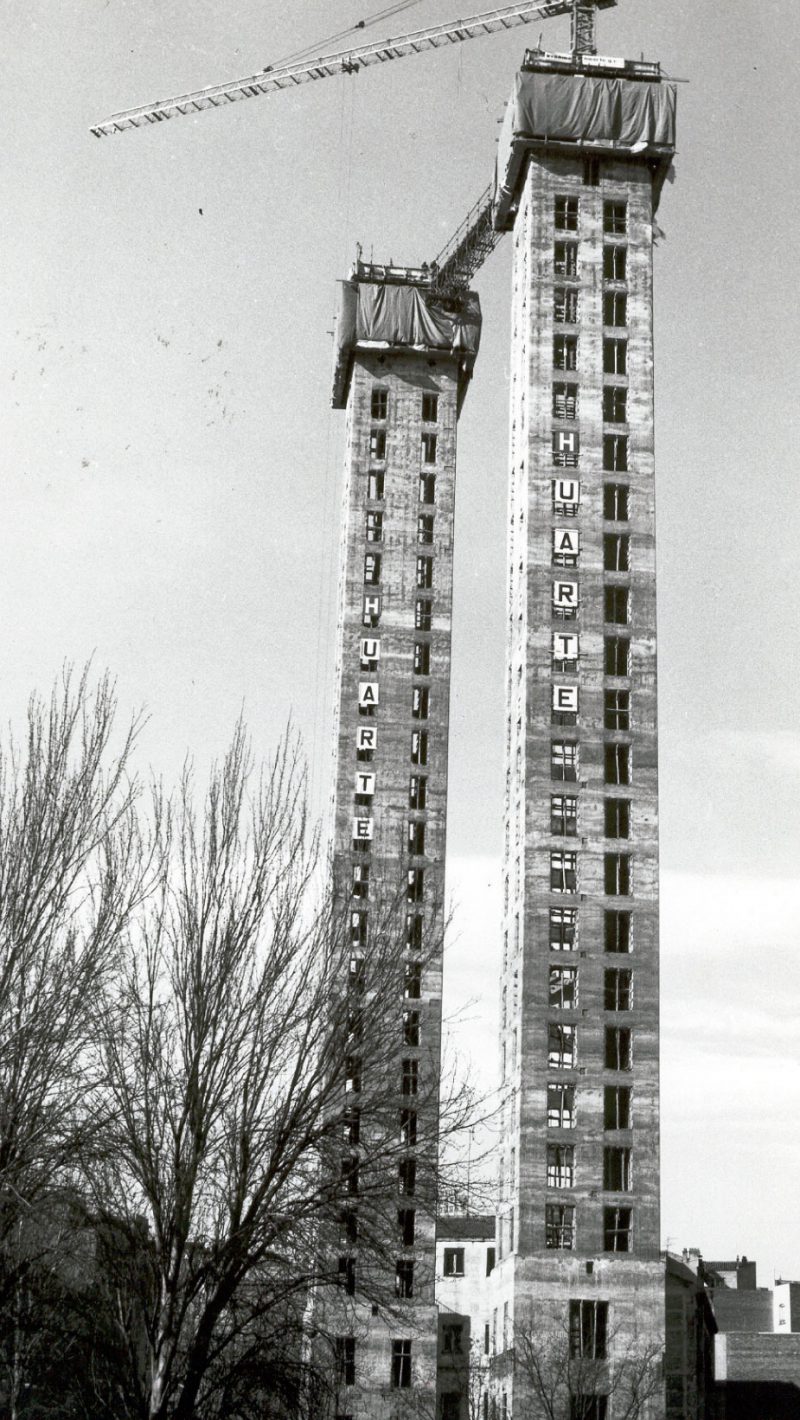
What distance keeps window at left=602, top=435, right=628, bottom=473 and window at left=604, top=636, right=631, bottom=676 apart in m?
10.6

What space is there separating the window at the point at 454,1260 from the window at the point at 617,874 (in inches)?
2175

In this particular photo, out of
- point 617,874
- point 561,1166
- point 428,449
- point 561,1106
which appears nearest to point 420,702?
point 428,449

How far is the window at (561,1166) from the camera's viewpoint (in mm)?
88500

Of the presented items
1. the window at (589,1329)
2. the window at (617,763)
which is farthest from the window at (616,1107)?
the window at (617,763)

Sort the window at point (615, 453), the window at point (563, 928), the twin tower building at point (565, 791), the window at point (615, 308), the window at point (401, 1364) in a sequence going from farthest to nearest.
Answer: the window at point (615, 308) → the window at point (615, 453) → the window at point (401, 1364) → the window at point (563, 928) → the twin tower building at point (565, 791)

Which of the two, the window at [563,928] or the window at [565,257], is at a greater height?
the window at [565,257]

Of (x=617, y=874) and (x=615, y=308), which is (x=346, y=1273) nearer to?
(x=617, y=874)

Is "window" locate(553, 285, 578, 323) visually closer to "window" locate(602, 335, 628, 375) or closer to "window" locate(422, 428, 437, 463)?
"window" locate(602, 335, 628, 375)

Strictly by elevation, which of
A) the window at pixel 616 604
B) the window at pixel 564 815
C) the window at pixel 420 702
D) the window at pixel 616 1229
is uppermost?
the window at pixel 420 702

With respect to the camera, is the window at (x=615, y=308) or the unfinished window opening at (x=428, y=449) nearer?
the window at (x=615, y=308)

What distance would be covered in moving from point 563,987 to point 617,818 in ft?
33.3

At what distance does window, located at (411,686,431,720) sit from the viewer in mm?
123062

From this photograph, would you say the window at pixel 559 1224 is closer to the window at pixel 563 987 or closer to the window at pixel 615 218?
the window at pixel 563 987

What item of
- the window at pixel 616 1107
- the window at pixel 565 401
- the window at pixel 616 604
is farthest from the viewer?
the window at pixel 565 401
